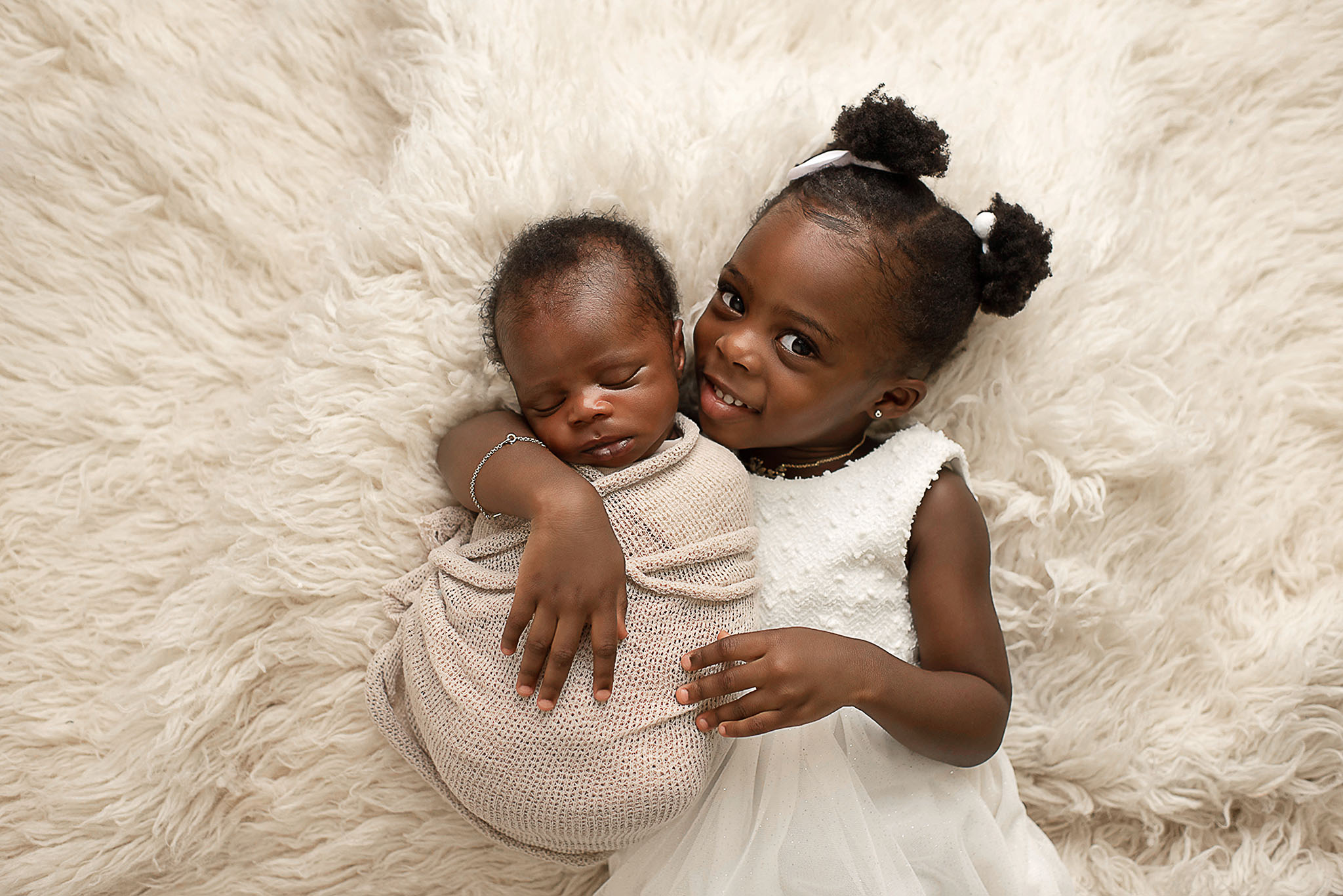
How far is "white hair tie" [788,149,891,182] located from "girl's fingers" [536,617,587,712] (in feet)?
2.33

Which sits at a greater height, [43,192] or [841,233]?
[841,233]

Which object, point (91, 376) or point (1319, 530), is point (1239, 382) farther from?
point (91, 376)

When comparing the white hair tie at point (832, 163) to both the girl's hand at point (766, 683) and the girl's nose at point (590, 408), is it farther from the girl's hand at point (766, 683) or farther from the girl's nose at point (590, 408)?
the girl's hand at point (766, 683)

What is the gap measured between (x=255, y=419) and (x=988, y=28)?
52.1 inches

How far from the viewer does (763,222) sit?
133 cm

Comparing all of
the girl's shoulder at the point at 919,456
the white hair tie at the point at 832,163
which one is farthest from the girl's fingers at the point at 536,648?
the white hair tie at the point at 832,163

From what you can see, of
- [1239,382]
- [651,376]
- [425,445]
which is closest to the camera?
[651,376]

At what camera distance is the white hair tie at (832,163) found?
51.7 inches

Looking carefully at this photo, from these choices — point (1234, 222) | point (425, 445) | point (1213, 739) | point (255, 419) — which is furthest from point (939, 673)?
point (255, 419)

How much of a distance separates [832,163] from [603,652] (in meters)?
0.75

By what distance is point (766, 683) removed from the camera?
1.12 meters

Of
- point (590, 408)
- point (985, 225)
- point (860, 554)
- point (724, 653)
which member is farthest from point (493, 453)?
point (985, 225)

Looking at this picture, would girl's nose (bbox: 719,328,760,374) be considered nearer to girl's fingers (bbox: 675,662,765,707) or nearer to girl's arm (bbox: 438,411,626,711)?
girl's arm (bbox: 438,411,626,711)

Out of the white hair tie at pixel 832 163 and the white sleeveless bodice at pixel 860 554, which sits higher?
the white hair tie at pixel 832 163
